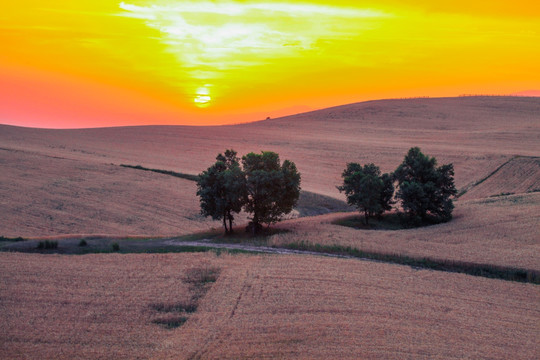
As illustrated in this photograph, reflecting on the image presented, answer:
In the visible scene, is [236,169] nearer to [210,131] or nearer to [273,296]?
[273,296]

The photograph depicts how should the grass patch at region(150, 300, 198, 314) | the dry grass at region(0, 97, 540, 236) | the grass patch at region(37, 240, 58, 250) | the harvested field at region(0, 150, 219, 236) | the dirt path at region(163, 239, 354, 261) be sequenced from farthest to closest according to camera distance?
the dry grass at region(0, 97, 540, 236), the harvested field at region(0, 150, 219, 236), the dirt path at region(163, 239, 354, 261), the grass patch at region(37, 240, 58, 250), the grass patch at region(150, 300, 198, 314)

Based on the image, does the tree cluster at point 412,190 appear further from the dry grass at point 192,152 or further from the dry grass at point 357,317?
the dry grass at point 357,317

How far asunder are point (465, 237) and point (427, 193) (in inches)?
363

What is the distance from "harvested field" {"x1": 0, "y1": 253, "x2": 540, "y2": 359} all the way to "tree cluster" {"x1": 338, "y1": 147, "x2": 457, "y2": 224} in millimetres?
16416

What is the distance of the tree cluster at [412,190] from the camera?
136 ft

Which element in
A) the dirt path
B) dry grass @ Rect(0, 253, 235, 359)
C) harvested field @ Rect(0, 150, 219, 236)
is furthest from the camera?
harvested field @ Rect(0, 150, 219, 236)

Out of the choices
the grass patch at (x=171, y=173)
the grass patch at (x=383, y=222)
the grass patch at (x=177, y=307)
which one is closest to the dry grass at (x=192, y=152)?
the grass patch at (x=171, y=173)

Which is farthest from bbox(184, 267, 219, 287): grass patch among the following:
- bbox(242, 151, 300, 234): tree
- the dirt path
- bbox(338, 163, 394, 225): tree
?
bbox(338, 163, 394, 225): tree

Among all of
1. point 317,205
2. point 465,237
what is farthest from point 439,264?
point 317,205

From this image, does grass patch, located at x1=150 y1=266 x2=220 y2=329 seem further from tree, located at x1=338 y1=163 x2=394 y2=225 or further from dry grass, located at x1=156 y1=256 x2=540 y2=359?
tree, located at x1=338 y1=163 x2=394 y2=225

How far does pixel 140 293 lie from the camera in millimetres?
20547

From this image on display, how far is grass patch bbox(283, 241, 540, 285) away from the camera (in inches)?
975

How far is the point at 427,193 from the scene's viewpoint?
137 feet

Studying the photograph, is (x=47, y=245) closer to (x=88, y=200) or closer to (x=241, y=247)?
(x=241, y=247)
